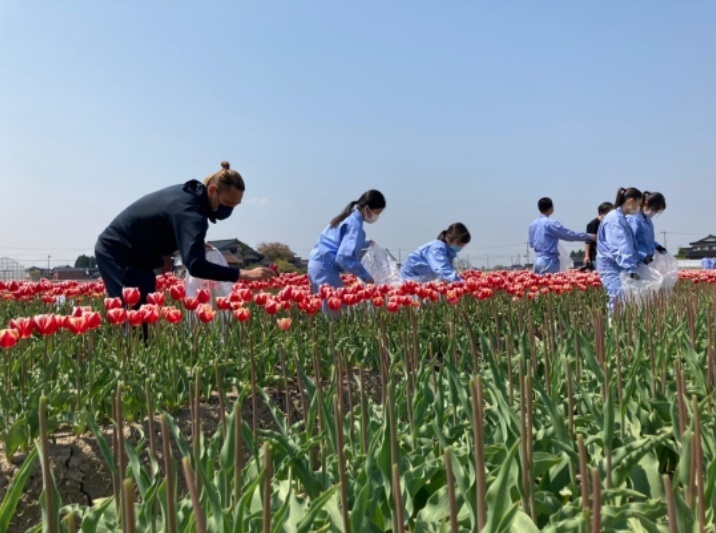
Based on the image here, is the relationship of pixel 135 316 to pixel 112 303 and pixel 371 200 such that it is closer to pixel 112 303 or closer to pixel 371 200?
pixel 112 303

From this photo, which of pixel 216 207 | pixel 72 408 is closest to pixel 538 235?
pixel 216 207

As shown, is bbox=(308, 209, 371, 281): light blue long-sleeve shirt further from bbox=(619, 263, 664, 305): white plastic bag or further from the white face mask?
bbox=(619, 263, 664, 305): white plastic bag

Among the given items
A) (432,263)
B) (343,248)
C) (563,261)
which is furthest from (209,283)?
(563,261)

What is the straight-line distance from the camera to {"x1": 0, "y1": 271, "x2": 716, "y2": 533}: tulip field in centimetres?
148

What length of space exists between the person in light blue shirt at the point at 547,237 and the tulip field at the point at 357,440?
6107 mm

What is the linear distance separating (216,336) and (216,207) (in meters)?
0.87

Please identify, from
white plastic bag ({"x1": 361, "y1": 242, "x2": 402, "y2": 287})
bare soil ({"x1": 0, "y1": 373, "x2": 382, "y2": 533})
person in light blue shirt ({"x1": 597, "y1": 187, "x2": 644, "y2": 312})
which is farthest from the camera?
white plastic bag ({"x1": 361, "y1": 242, "x2": 402, "y2": 287})

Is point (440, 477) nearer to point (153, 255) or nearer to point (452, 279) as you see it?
point (153, 255)

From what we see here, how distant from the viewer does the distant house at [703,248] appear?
2239 inches

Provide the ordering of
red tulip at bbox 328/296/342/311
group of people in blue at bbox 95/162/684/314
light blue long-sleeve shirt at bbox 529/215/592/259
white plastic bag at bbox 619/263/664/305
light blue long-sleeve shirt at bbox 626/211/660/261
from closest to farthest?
group of people in blue at bbox 95/162/684/314 → red tulip at bbox 328/296/342/311 → white plastic bag at bbox 619/263/664/305 → light blue long-sleeve shirt at bbox 626/211/660/261 → light blue long-sleeve shirt at bbox 529/215/592/259

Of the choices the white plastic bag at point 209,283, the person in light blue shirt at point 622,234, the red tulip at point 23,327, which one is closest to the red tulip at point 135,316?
the red tulip at point 23,327

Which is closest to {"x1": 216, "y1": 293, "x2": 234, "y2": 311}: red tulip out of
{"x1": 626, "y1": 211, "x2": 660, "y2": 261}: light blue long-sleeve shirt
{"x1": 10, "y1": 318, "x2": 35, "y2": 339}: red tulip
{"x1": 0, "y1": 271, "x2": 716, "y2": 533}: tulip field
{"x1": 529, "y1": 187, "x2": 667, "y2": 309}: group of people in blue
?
{"x1": 0, "y1": 271, "x2": 716, "y2": 533}: tulip field

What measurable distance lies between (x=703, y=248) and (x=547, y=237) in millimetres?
60756

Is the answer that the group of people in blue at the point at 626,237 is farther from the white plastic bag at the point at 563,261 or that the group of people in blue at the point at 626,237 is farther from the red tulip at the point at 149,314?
the red tulip at the point at 149,314
